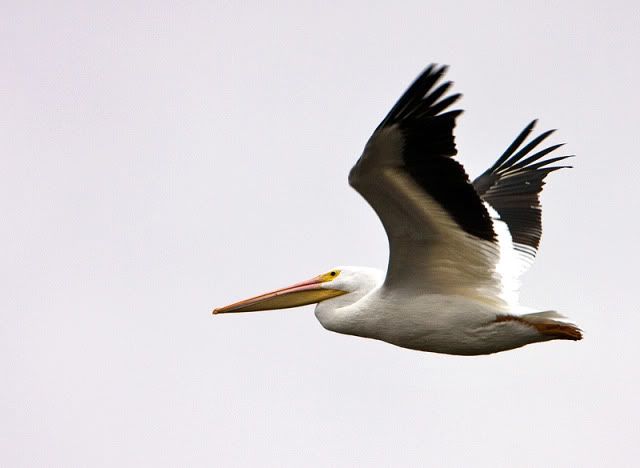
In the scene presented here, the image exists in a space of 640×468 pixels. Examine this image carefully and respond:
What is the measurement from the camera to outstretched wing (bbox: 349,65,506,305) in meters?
8.66

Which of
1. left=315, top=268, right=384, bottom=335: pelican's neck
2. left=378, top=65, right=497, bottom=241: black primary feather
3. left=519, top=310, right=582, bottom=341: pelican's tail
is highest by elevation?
left=378, top=65, right=497, bottom=241: black primary feather

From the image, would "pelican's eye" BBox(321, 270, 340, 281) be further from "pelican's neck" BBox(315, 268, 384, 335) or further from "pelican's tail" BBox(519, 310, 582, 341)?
"pelican's tail" BBox(519, 310, 582, 341)

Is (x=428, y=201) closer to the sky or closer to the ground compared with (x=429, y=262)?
closer to the sky

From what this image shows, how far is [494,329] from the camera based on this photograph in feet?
33.1

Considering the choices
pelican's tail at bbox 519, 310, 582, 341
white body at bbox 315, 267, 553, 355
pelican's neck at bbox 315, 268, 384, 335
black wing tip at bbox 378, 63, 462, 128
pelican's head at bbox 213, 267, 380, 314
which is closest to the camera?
black wing tip at bbox 378, 63, 462, 128

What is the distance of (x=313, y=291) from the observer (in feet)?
36.6

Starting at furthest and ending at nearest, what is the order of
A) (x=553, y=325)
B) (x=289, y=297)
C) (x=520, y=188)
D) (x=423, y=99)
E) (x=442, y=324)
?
(x=520, y=188), (x=289, y=297), (x=442, y=324), (x=553, y=325), (x=423, y=99)

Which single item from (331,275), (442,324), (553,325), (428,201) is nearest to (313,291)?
(331,275)

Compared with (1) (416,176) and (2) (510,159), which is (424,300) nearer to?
(1) (416,176)

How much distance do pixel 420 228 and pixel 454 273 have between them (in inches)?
28.6

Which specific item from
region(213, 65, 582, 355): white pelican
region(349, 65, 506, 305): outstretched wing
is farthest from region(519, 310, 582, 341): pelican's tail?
region(349, 65, 506, 305): outstretched wing

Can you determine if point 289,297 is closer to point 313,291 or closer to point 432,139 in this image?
point 313,291

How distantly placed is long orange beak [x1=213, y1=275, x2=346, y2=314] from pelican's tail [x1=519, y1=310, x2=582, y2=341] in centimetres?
200

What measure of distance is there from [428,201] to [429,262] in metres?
0.87
